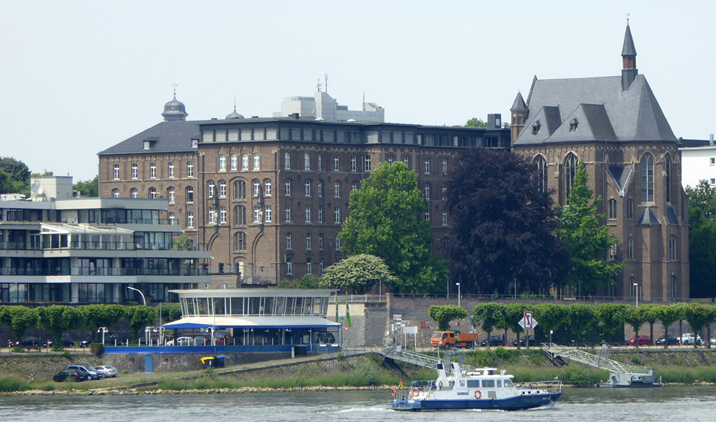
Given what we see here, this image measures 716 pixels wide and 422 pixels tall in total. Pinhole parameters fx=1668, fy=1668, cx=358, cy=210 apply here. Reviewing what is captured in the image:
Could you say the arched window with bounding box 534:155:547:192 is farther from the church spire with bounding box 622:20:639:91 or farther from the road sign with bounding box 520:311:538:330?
the road sign with bounding box 520:311:538:330

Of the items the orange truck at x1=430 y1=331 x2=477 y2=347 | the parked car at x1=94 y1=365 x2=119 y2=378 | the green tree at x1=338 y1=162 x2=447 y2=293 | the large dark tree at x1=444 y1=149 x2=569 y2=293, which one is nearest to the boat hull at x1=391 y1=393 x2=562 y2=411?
the parked car at x1=94 y1=365 x2=119 y2=378

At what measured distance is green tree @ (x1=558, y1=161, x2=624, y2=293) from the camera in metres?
144

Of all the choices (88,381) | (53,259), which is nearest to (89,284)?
(53,259)

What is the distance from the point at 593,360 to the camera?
11650 centimetres

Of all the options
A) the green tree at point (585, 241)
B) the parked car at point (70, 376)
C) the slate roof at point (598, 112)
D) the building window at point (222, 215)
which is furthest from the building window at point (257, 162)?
the parked car at point (70, 376)

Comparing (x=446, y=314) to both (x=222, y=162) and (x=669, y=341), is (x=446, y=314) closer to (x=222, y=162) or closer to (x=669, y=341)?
(x=669, y=341)

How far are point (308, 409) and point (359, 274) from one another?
154 ft

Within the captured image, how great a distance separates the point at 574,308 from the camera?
12356 cm

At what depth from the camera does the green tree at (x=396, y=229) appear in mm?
141500

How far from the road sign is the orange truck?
5.76m

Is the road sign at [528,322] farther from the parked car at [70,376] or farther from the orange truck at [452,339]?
the parked car at [70,376]

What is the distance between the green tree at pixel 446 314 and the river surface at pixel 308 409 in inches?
830

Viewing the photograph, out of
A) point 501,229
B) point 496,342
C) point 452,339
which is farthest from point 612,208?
point 452,339

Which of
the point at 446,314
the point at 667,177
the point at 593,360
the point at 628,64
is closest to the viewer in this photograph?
the point at 593,360
